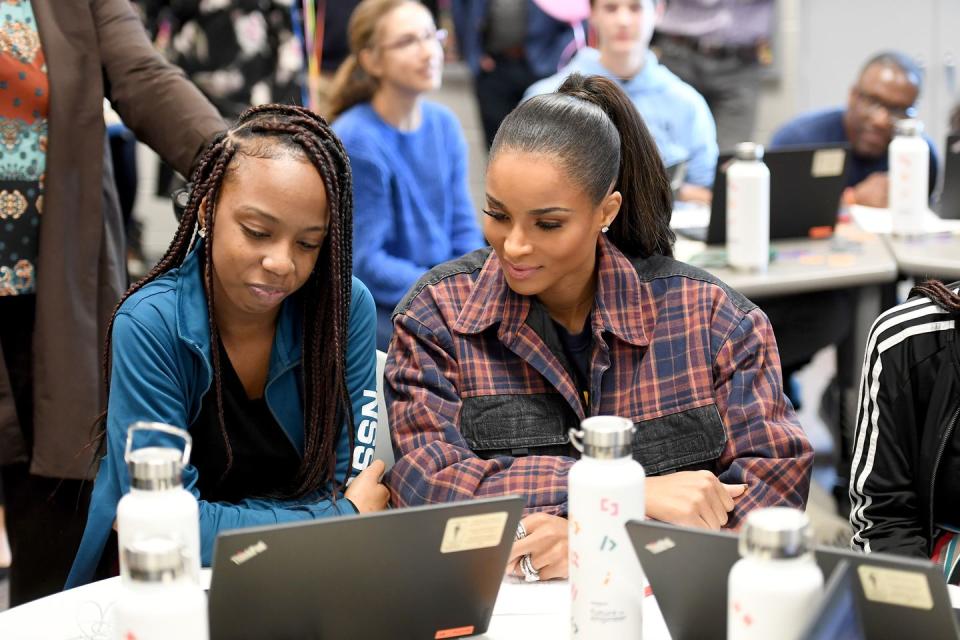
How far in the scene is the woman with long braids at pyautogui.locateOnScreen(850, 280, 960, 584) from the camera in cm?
176

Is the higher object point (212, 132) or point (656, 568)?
point (212, 132)

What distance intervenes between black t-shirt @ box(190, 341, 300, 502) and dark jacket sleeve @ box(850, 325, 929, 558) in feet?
2.64

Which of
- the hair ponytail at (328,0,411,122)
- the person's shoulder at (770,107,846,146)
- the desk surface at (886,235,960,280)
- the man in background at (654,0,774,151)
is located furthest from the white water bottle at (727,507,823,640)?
the man in background at (654,0,774,151)

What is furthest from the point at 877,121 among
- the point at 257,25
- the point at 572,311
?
the point at 572,311

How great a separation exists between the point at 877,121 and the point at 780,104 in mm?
2311

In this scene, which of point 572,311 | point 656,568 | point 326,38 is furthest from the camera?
point 326,38

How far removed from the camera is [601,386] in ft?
6.13

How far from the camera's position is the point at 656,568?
119 centimetres

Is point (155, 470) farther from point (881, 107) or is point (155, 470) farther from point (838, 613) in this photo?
point (881, 107)

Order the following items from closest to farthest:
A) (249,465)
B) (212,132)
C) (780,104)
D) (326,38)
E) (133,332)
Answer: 1. (133,332)
2. (249,465)
3. (212,132)
4. (326,38)
5. (780,104)

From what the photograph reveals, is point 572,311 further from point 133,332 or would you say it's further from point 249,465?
point 133,332

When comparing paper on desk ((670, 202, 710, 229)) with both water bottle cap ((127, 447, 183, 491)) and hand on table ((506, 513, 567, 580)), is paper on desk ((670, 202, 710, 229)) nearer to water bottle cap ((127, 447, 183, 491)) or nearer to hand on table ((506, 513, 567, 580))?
hand on table ((506, 513, 567, 580))

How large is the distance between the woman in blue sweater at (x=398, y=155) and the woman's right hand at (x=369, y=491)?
1.32 meters

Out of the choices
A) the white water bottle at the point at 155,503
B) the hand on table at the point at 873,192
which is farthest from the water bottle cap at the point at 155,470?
the hand on table at the point at 873,192
